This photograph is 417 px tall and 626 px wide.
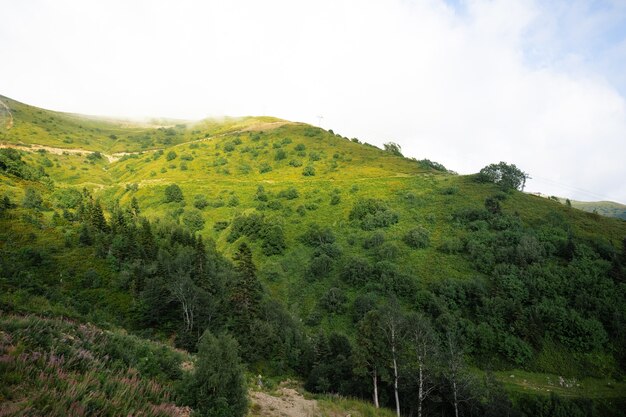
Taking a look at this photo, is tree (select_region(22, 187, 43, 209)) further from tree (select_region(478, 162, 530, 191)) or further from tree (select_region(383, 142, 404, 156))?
tree (select_region(383, 142, 404, 156))

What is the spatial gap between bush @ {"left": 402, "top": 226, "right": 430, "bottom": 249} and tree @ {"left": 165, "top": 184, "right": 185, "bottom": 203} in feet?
209

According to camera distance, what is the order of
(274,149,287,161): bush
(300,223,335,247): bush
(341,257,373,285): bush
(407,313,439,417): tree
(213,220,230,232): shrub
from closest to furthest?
(407,313,439,417): tree < (341,257,373,285): bush < (300,223,335,247): bush < (213,220,230,232): shrub < (274,149,287,161): bush

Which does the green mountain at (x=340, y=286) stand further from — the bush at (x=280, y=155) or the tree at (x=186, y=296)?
the bush at (x=280, y=155)

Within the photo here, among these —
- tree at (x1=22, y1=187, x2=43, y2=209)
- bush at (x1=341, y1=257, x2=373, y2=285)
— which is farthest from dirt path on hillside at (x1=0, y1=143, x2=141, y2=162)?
bush at (x1=341, y1=257, x2=373, y2=285)

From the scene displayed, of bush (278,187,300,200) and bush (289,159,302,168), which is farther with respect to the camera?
bush (289,159,302,168)

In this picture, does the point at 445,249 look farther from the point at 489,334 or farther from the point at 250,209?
the point at 250,209

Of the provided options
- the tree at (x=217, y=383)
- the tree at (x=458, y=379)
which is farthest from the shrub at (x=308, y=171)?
the tree at (x=217, y=383)

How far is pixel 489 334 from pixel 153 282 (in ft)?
137

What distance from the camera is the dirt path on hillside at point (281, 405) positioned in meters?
18.9

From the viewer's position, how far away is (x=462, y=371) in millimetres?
28562

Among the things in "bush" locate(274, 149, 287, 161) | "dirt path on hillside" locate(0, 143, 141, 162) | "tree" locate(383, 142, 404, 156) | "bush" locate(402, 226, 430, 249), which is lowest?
"bush" locate(402, 226, 430, 249)

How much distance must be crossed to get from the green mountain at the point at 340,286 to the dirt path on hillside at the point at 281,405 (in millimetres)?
2672

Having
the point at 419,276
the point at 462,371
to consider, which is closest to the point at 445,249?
the point at 419,276

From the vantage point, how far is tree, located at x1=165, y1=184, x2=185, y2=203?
301 feet
